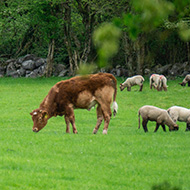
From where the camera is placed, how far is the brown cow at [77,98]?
1434cm

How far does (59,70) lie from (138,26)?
44122 millimetres

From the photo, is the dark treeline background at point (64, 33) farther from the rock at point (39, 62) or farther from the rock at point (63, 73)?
the rock at point (39, 62)

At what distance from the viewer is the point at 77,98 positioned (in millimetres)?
14367

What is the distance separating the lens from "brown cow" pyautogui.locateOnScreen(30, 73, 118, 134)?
47.0 feet

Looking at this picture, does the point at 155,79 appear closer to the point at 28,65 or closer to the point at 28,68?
the point at 28,65

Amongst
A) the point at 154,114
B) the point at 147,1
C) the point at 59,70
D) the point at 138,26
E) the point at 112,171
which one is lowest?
the point at 59,70

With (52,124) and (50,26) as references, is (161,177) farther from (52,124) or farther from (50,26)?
(50,26)

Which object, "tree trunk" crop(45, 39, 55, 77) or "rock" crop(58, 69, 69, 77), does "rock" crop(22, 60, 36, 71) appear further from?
"rock" crop(58, 69, 69, 77)

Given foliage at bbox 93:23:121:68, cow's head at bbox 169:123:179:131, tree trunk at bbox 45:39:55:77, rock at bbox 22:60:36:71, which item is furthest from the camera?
rock at bbox 22:60:36:71

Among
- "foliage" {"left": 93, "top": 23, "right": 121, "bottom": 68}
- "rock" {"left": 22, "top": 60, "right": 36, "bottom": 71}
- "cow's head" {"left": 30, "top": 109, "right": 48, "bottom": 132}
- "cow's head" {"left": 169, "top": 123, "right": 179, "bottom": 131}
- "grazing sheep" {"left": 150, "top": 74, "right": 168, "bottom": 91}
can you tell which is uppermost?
"foliage" {"left": 93, "top": 23, "right": 121, "bottom": 68}

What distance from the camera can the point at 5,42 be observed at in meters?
45.7

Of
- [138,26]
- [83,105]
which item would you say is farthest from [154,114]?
[138,26]

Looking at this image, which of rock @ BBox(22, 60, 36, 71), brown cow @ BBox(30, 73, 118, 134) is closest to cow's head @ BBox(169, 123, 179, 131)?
brown cow @ BBox(30, 73, 118, 134)

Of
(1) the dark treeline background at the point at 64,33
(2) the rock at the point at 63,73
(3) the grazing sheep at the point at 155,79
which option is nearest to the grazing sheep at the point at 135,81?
(3) the grazing sheep at the point at 155,79
